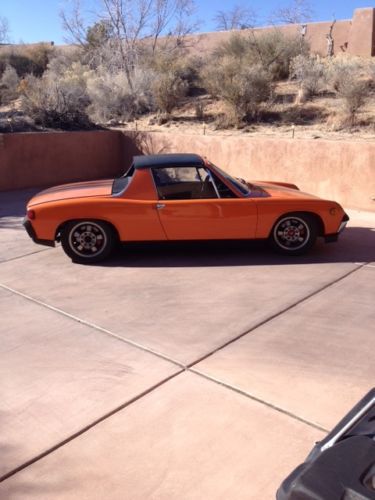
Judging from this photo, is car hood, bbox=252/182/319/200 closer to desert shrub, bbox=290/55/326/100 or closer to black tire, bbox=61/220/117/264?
black tire, bbox=61/220/117/264

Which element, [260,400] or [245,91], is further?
[245,91]

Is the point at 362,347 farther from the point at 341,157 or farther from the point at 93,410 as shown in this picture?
the point at 341,157

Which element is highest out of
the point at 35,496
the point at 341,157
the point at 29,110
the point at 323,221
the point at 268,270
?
the point at 29,110

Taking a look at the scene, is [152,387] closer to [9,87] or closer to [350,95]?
[350,95]

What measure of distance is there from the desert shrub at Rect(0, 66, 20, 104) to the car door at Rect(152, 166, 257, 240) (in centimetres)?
1846

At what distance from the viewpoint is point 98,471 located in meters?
3.19

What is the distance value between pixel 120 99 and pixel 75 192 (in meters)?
11.6

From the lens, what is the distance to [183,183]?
7004 millimetres

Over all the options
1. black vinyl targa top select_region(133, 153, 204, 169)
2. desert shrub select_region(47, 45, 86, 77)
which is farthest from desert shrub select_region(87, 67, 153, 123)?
black vinyl targa top select_region(133, 153, 204, 169)

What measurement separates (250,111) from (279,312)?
34.7ft

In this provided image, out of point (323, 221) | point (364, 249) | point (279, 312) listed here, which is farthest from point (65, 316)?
point (364, 249)

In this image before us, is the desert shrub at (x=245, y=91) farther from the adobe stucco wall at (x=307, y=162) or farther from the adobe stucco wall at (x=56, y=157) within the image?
the adobe stucco wall at (x=56, y=157)

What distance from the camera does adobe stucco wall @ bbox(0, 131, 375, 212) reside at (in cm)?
998

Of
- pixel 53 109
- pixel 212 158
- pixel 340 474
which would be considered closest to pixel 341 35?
pixel 53 109
